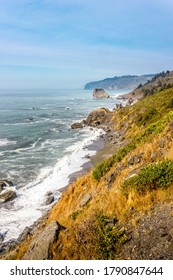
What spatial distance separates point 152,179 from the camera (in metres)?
11.4

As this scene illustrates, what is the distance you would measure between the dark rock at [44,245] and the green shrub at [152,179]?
3.10 m

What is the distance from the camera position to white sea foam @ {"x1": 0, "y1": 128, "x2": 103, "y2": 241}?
77.9 feet

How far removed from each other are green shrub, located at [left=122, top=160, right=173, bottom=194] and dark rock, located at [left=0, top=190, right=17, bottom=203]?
19.0 meters

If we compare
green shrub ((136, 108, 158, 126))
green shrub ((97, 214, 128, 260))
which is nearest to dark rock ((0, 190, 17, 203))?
green shrub ((97, 214, 128, 260))

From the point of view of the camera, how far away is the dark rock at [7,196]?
94.3ft

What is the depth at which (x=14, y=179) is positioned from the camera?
35.2 m

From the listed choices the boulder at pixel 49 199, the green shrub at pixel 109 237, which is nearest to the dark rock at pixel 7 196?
the boulder at pixel 49 199

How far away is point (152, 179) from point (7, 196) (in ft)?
66.9

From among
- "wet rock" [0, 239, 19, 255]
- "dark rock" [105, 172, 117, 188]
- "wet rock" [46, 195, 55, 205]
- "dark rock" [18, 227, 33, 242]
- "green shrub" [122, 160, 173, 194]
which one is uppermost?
"green shrub" [122, 160, 173, 194]

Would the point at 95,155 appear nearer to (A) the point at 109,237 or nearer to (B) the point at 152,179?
(B) the point at 152,179

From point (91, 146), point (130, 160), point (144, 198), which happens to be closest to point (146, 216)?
point (144, 198)

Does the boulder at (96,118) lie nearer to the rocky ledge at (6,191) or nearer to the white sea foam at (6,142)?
the white sea foam at (6,142)

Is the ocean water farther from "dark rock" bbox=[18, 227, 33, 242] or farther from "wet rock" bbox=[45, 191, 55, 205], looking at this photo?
"dark rock" bbox=[18, 227, 33, 242]

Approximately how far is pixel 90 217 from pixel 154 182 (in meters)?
2.68
